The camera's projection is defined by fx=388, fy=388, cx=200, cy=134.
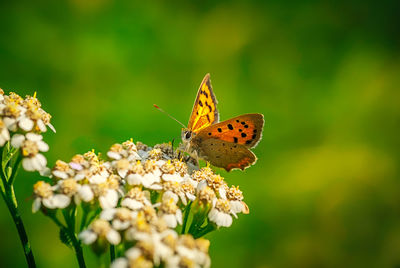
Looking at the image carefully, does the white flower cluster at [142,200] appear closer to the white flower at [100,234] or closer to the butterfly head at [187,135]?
the white flower at [100,234]

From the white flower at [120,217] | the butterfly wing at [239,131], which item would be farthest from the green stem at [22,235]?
the butterfly wing at [239,131]

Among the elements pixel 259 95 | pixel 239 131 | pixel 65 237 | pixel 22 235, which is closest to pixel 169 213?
pixel 65 237

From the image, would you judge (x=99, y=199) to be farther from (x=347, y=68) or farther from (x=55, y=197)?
(x=347, y=68)

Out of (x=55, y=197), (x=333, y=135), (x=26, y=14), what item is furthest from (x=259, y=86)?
(x=55, y=197)

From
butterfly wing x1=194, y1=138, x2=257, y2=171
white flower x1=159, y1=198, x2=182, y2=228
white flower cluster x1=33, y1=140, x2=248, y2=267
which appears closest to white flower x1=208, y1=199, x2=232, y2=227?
white flower cluster x1=33, y1=140, x2=248, y2=267

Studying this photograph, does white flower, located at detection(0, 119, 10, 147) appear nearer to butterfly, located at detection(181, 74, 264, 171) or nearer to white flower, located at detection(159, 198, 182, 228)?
white flower, located at detection(159, 198, 182, 228)

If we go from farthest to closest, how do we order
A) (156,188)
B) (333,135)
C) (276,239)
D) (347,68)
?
(347,68) < (333,135) < (276,239) < (156,188)

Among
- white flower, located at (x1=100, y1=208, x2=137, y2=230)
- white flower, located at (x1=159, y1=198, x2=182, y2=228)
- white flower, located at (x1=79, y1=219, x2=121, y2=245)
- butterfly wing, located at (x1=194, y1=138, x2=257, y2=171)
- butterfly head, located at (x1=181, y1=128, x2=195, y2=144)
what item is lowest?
white flower, located at (x1=79, y1=219, x2=121, y2=245)
